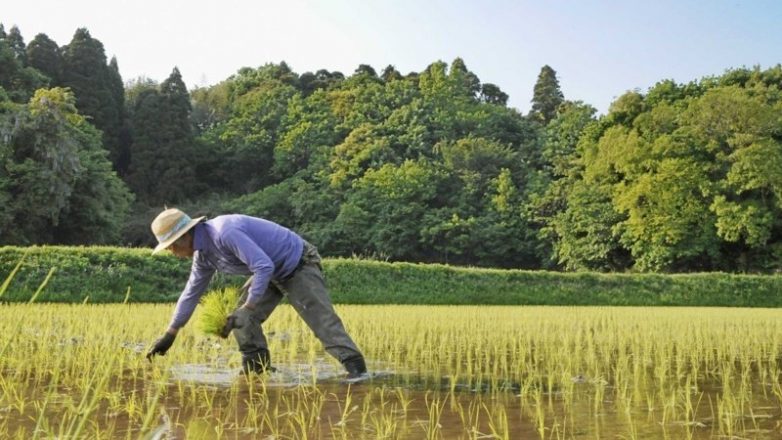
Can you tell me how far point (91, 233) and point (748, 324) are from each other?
23782 mm

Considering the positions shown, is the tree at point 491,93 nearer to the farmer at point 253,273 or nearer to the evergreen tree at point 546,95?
the evergreen tree at point 546,95

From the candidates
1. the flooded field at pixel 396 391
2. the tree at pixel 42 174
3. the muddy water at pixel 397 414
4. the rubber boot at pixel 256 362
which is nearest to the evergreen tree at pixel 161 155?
the tree at pixel 42 174

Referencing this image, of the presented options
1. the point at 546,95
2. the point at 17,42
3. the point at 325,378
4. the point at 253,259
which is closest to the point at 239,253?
the point at 253,259

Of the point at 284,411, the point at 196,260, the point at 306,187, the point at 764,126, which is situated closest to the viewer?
the point at 284,411

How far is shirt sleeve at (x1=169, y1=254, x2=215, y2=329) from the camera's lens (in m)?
4.66

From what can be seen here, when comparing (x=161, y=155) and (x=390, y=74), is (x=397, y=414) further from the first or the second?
(x=390, y=74)

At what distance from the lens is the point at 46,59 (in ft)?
121

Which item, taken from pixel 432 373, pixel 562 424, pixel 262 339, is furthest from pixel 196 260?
pixel 562 424

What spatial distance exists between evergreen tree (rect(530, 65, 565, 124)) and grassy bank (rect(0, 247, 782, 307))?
25.3 meters

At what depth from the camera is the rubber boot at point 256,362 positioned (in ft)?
16.6

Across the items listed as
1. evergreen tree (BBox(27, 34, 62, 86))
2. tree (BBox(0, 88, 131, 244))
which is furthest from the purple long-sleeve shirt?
evergreen tree (BBox(27, 34, 62, 86))

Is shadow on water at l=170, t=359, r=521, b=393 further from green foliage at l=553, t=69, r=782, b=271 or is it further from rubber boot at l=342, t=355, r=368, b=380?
green foliage at l=553, t=69, r=782, b=271

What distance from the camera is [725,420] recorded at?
341cm

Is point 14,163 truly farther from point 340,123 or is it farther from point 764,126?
point 764,126
